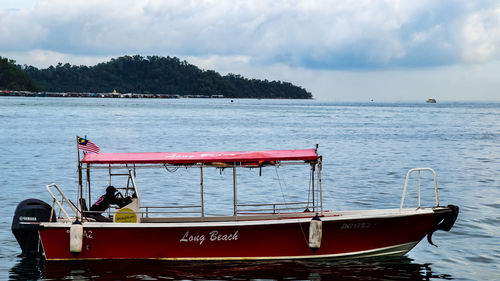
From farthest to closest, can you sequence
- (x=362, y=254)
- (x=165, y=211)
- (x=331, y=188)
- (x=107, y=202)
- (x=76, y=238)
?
(x=331, y=188), (x=165, y=211), (x=107, y=202), (x=362, y=254), (x=76, y=238)

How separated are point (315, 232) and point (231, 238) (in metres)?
2.00

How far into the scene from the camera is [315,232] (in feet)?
47.1

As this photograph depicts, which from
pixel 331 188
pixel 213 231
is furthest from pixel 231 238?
pixel 331 188

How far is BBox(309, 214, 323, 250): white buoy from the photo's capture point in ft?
46.8

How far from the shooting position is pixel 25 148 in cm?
4741

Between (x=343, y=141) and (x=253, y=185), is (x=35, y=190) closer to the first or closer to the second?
(x=253, y=185)

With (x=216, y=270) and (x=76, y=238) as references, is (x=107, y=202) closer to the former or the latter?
(x=76, y=238)

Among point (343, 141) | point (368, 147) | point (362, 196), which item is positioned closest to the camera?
point (362, 196)

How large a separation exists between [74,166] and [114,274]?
22.9 metres

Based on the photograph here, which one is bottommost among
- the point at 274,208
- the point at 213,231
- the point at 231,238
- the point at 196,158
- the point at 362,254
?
the point at 362,254

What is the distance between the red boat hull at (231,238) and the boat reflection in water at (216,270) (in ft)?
0.69

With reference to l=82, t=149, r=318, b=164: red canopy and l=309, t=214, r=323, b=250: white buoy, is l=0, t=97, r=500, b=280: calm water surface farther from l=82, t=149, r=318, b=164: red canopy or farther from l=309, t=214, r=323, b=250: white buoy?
l=82, t=149, r=318, b=164: red canopy

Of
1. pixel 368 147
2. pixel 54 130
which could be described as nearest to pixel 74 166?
pixel 368 147

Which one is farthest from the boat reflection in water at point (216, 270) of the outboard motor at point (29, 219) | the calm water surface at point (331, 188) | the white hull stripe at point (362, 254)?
the outboard motor at point (29, 219)
